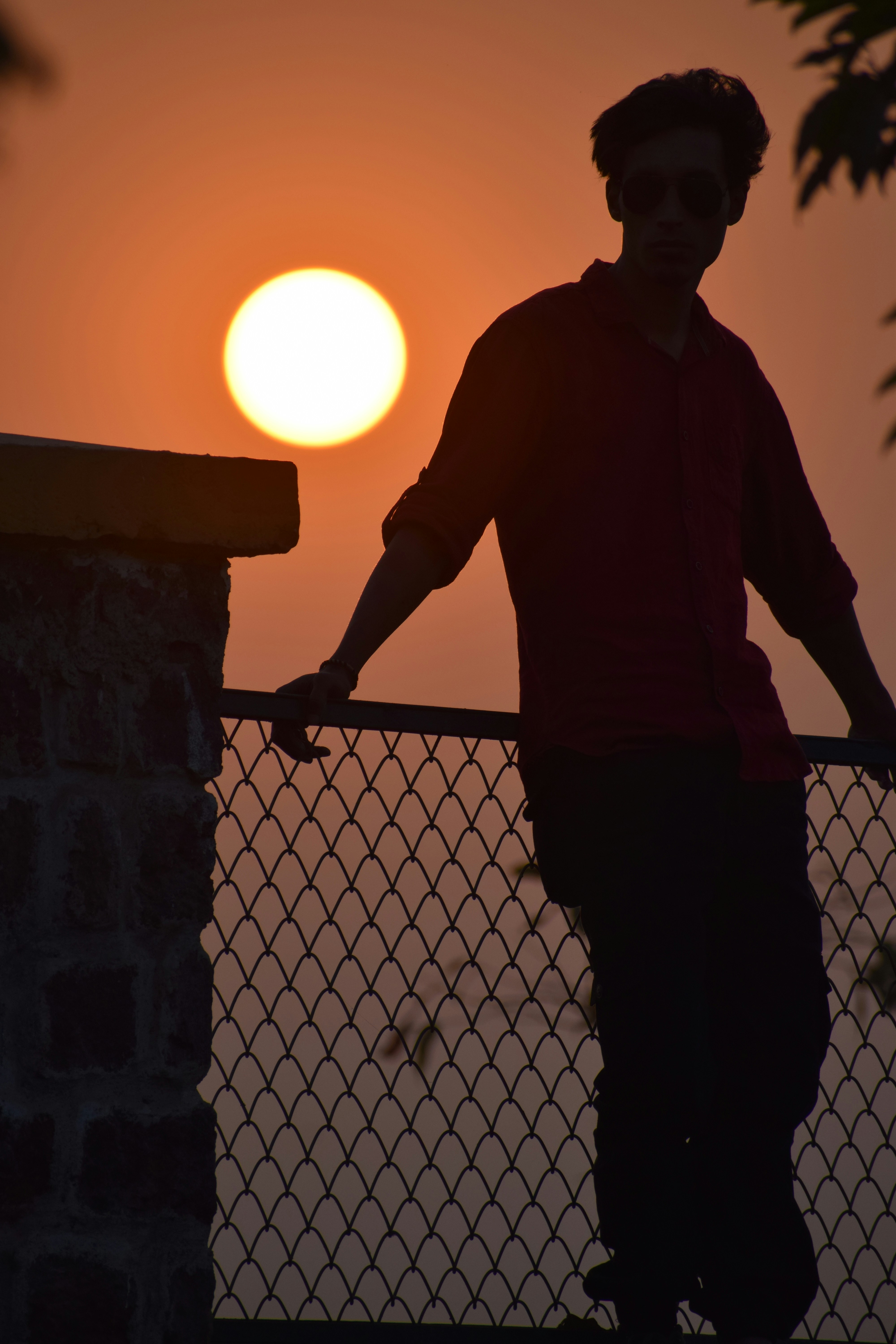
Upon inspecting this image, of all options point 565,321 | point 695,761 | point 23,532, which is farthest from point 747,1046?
point 23,532

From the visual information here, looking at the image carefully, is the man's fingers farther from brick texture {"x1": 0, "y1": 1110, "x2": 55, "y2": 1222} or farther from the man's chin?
the man's chin

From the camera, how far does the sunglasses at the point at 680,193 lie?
2.10m

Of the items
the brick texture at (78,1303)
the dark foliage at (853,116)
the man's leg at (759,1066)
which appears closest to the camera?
the dark foliage at (853,116)

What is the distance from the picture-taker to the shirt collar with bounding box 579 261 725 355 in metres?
2.14

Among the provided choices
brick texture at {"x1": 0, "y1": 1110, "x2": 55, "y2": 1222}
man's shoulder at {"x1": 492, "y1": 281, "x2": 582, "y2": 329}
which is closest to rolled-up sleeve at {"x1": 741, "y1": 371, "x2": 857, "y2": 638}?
man's shoulder at {"x1": 492, "y1": 281, "x2": 582, "y2": 329}

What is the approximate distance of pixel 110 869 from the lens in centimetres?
194

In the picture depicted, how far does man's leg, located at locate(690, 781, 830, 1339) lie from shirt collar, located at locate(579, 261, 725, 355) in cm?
81

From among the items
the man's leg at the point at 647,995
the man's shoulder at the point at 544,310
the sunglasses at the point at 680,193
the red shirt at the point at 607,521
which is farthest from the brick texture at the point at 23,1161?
the sunglasses at the point at 680,193

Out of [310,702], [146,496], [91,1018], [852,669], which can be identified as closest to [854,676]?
[852,669]

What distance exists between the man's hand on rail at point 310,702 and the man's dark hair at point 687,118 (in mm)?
1035

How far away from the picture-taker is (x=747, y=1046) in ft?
6.44

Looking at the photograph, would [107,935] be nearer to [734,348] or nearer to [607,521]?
[607,521]

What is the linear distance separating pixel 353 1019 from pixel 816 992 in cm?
92

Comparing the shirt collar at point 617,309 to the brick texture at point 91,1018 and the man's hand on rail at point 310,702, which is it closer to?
the man's hand on rail at point 310,702
